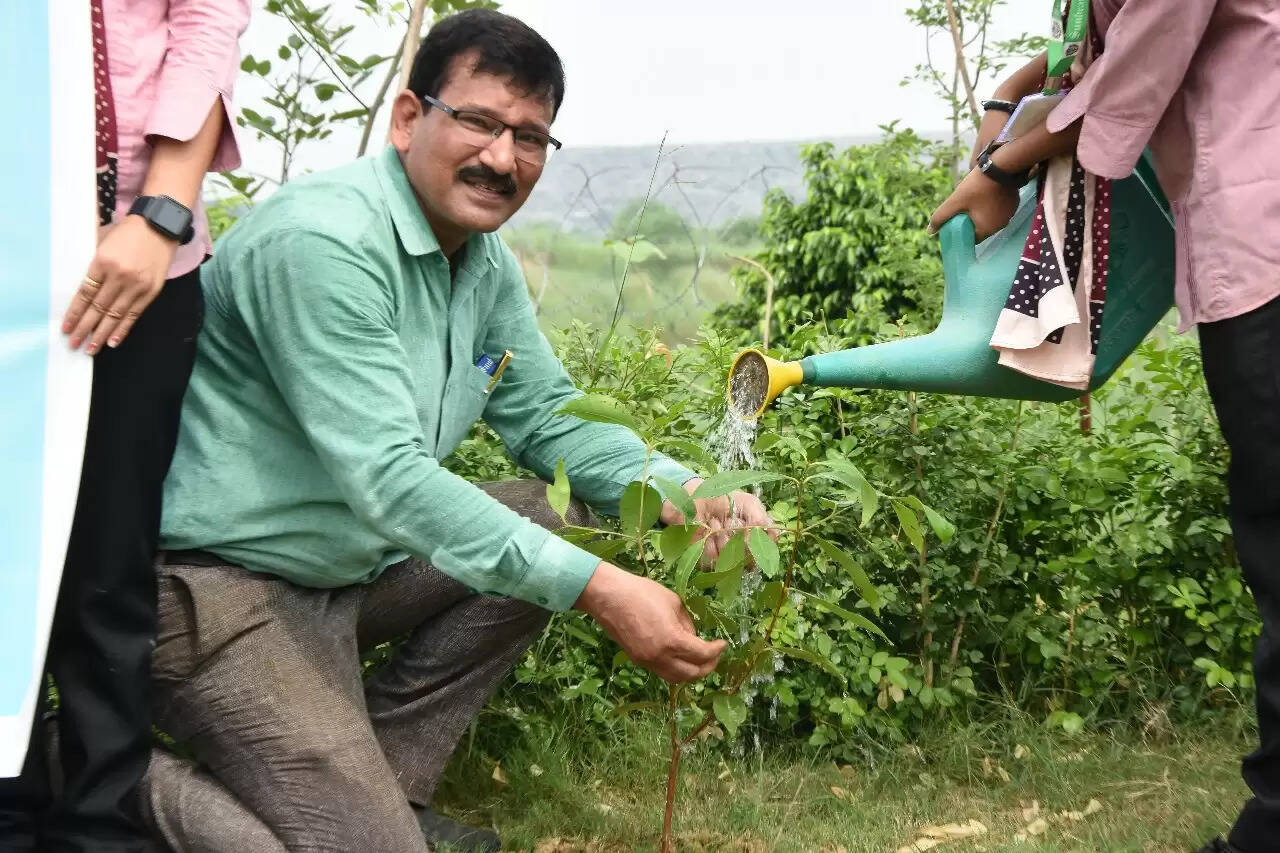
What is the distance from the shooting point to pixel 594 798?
116 inches

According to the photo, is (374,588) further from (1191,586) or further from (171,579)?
(1191,586)

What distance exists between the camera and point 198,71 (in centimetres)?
214

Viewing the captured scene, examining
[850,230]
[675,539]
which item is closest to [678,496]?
[675,539]

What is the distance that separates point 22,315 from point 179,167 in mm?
330

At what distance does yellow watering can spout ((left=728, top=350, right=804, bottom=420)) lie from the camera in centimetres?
264

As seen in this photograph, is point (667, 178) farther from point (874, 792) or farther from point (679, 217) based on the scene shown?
point (874, 792)

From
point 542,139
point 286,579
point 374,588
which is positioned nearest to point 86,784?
point 286,579

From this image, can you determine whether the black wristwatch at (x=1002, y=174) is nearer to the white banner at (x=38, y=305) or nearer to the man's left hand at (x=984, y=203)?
the man's left hand at (x=984, y=203)

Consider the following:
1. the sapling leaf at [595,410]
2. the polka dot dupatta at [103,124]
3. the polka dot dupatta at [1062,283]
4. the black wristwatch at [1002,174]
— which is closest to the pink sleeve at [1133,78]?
the polka dot dupatta at [1062,283]

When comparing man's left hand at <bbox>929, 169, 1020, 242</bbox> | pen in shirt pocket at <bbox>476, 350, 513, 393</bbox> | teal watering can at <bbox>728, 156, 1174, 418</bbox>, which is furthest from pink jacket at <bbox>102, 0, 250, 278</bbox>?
man's left hand at <bbox>929, 169, 1020, 242</bbox>

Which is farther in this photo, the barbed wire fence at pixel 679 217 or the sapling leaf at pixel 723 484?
the barbed wire fence at pixel 679 217

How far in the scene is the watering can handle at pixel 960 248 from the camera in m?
2.50

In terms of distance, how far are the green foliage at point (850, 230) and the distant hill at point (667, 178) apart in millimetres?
2676

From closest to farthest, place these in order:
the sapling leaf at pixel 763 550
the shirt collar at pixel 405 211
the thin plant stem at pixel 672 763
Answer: the sapling leaf at pixel 763 550
the thin plant stem at pixel 672 763
the shirt collar at pixel 405 211
